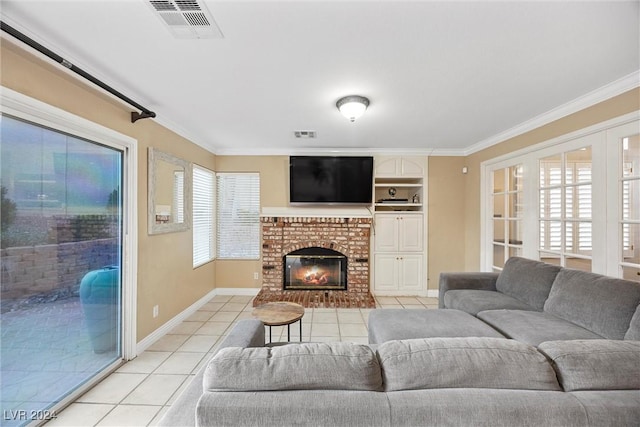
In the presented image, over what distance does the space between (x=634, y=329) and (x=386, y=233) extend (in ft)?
9.81

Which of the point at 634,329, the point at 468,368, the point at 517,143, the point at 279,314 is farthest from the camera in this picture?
the point at 517,143

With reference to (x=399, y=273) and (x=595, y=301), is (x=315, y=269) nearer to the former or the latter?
(x=399, y=273)

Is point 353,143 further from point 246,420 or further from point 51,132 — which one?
point 246,420

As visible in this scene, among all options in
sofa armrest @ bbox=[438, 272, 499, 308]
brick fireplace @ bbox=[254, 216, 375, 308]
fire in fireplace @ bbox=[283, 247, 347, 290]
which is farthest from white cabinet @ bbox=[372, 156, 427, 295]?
sofa armrest @ bbox=[438, 272, 499, 308]

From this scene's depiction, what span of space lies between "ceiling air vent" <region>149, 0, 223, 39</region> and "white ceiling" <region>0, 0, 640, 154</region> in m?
0.05

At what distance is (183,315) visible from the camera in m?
3.50

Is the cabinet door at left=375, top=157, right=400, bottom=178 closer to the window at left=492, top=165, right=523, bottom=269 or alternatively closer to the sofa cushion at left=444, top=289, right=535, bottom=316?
the window at left=492, top=165, right=523, bottom=269

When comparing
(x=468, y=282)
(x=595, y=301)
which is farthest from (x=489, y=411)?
(x=468, y=282)

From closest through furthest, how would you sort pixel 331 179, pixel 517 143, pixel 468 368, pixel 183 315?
pixel 468 368 < pixel 517 143 < pixel 183 315 < pixel 331 179

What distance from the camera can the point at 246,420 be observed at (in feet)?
2.77

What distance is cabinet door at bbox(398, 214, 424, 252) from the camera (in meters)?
4.53

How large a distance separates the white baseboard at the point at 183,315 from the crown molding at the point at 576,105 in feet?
14.4

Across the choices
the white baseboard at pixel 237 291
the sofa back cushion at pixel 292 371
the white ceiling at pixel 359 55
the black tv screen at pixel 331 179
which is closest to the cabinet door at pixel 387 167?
the black tv screen at pixel 331 179

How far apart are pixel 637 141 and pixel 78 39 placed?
Result: 162 inches
